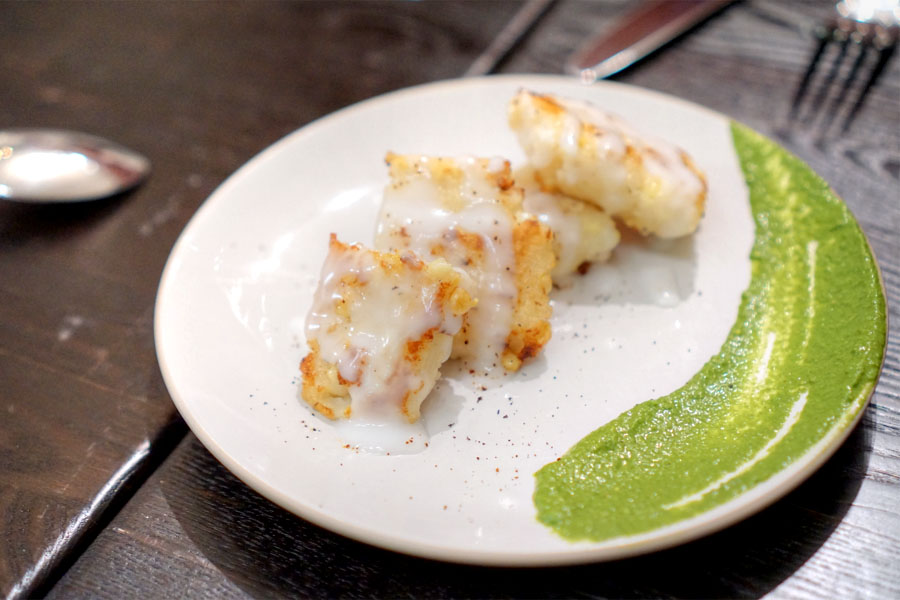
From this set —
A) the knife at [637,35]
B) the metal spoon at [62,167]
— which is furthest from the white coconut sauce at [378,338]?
the knife at [637,35]

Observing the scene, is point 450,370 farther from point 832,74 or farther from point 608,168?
point 832,74

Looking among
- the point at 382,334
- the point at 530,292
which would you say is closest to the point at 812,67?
the point at 530,292

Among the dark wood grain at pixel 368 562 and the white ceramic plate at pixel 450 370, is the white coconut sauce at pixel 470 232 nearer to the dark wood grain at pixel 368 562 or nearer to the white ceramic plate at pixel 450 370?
the white ceramic plate at pixel 450 370

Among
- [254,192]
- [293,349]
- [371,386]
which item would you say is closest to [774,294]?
[371,386]

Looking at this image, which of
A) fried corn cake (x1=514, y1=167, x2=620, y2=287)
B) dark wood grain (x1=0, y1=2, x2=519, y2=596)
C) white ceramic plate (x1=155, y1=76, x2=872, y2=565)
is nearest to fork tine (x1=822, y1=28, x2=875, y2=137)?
white ceramic plate (x1=155, y1=76, x2=872, y2=565)

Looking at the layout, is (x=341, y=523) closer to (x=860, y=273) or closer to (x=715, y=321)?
(x=715, y=321)

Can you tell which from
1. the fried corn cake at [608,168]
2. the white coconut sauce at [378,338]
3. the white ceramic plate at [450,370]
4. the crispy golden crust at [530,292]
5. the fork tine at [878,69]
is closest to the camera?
the white ceramic plate at [450,370]
